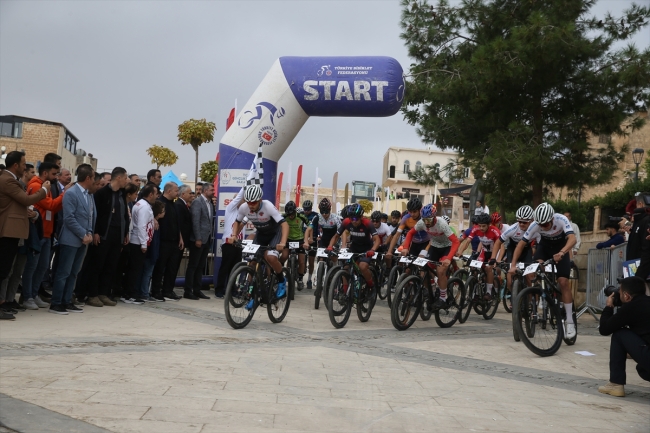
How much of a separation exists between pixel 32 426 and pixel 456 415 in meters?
3.10

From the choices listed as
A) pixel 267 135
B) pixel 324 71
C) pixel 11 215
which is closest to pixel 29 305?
pixel 11 215

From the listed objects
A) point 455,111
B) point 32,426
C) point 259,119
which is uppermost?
point 455,111

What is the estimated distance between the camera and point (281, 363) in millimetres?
7867

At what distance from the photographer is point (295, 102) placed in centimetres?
1625

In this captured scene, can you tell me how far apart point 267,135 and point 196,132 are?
99.2 ft

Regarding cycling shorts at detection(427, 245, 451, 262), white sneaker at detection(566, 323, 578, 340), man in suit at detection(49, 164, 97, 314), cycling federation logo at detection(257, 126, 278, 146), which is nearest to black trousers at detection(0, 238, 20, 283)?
man in suit at detection(49, 164, 97, 314)

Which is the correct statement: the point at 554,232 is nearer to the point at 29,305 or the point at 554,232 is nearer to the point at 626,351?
the point at 626,351

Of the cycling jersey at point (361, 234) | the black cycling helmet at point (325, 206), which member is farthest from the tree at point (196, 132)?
the cycling jersey at point (361, 234)

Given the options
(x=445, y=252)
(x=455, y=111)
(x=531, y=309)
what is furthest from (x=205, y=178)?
(x=531, y=309)

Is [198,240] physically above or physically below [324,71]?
below

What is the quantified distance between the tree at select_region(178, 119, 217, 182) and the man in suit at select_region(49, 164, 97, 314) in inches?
1368

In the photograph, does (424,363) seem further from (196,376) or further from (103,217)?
(103,217)

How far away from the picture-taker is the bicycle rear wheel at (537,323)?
380 inches

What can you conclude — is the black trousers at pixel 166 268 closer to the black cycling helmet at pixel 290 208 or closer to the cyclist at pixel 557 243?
the black cycling helmet at pixel 290 208
